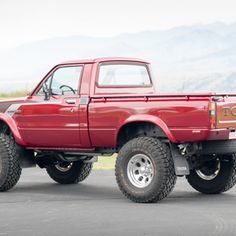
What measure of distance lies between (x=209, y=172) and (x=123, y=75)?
1.99 meters

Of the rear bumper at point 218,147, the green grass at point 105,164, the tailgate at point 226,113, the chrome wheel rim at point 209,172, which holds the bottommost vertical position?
the green grass at point 105,164

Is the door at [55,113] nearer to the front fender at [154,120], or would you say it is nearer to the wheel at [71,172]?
the front fender at [154,120]

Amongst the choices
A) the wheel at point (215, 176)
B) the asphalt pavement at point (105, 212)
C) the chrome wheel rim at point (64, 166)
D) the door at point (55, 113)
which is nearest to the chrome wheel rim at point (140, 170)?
the asphalt pavement at point (105, 212)

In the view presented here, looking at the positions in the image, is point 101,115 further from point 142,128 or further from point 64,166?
point 64,166

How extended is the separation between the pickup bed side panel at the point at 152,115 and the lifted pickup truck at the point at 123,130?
13 mm

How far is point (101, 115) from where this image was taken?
1210 centimetres

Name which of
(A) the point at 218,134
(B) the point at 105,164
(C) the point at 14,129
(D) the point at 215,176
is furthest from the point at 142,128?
(B) the point at 105,164

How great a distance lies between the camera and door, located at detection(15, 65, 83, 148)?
41.2 ft

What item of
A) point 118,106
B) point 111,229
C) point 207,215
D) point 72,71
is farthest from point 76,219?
point 72,71

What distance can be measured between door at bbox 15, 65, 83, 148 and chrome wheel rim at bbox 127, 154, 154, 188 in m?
1.08

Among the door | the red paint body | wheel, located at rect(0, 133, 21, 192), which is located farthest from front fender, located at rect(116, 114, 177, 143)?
wheel, located at rect(0, 133, 21, 192)

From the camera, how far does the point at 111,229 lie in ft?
30.2

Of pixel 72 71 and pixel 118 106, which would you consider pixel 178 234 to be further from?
pixel 72 71

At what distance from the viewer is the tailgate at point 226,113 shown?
1117 cm
